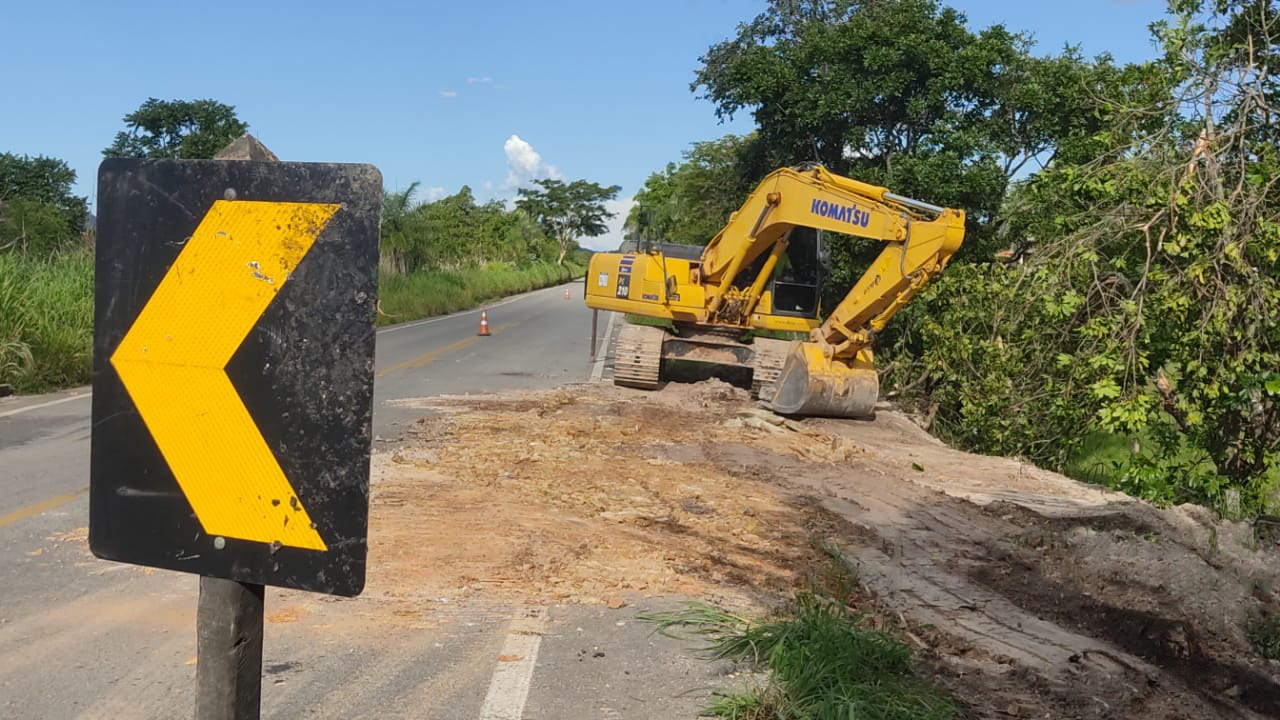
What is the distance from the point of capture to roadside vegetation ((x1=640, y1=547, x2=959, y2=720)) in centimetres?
401

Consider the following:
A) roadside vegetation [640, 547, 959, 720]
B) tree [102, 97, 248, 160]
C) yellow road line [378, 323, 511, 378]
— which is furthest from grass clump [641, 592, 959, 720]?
tree [102, 97, 248, 160]

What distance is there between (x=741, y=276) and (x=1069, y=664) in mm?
11653

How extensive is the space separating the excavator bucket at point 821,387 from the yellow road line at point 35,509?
8.35 metres

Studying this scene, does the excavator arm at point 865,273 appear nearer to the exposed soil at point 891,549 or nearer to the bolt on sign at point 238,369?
the exposed soil at point 891,549

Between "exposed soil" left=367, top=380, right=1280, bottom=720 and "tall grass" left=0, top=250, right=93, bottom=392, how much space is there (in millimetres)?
6363

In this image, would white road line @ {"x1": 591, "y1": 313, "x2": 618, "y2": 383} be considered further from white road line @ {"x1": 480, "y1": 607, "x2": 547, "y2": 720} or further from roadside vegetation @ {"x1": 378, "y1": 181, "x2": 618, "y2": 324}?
white road line @ {"x1": 480, "y1": 607, "x2": 547, "y2": 720}

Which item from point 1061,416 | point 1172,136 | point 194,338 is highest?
point 1172,136

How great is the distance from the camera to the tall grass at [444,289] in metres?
32.3

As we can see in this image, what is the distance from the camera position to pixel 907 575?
6605mm

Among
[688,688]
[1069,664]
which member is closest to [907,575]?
[1069,664]

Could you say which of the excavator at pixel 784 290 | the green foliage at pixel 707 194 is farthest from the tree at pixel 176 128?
the excavator at pixel 784 290

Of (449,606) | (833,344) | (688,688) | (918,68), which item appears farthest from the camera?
(918,68)

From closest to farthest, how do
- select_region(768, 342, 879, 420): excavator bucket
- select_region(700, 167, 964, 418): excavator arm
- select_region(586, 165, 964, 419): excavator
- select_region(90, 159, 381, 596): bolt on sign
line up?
select_region(90, 159, 381, 596): bolt on sign → select_region(700, 167, 964, 418): excavator arm → select_region(586, 165, 964, 419): excavator → select_region(768, 342, 879, 420): excavator bucket

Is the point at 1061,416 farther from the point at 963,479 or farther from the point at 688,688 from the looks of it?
the point at 688,688
